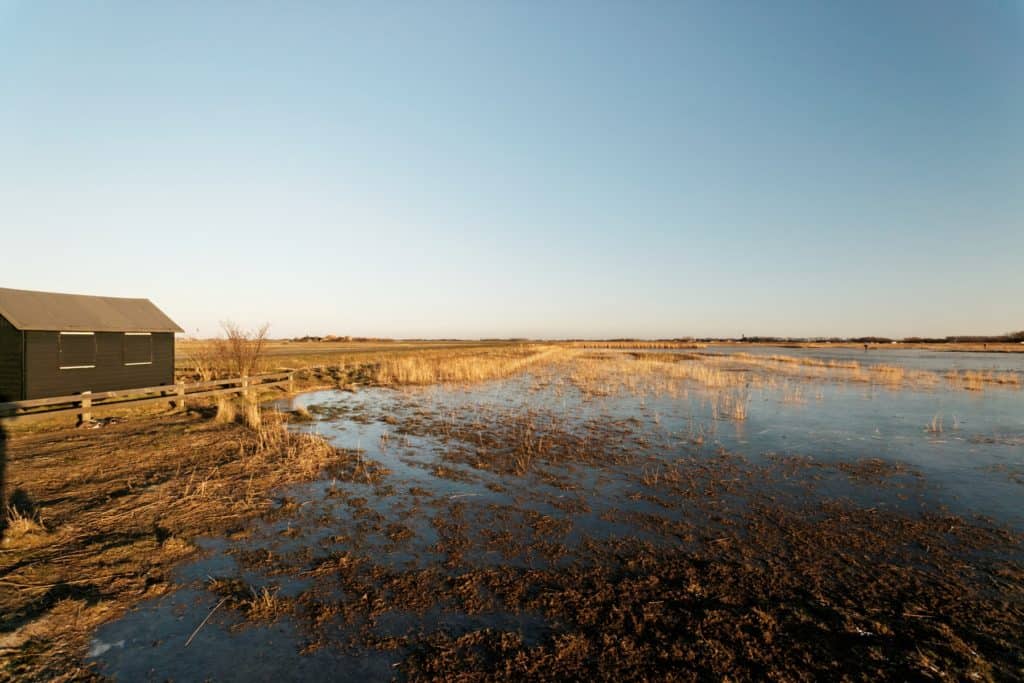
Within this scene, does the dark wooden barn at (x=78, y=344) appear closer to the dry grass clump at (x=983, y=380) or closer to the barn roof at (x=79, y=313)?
the barn roof at (x=79, y=313)

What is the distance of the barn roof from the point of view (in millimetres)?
16375

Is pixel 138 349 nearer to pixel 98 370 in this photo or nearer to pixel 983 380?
pixel 98 370

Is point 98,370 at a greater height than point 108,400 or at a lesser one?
greater

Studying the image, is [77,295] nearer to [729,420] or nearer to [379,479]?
[379,479]

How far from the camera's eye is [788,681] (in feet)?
14.1

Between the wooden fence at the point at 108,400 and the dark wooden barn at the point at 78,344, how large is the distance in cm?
75

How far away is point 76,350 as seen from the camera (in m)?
17.6

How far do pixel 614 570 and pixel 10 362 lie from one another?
21890mm

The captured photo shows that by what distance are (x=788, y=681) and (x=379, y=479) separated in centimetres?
860

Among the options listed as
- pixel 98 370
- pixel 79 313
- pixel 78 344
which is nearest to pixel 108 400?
pixel 98 370

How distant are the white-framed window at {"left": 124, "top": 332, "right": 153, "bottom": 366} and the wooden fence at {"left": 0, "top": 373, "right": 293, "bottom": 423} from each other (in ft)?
4.85

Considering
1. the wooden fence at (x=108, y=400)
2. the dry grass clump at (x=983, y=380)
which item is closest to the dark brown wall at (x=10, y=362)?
the wooden fence at (x=108, y=400)

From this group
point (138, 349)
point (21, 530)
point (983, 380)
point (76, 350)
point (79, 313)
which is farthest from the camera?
point (983, 380)

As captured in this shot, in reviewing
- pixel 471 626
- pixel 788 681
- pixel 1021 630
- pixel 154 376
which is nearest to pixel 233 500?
pixel 471 626
